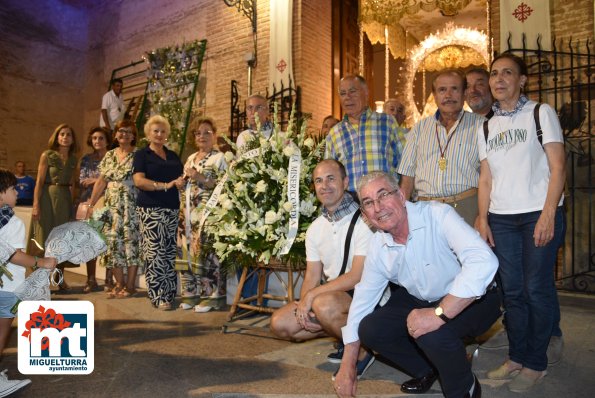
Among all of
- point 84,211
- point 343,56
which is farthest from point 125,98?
point 84,211

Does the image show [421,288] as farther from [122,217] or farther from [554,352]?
[122,217]

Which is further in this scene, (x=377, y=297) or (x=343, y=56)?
(x=343, y=56)

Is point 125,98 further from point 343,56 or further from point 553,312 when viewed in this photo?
point 553,312

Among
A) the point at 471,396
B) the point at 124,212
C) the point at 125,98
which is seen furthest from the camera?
the point at 125,98

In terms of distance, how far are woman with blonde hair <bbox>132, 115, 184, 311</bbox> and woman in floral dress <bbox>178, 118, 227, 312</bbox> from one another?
0.13 m

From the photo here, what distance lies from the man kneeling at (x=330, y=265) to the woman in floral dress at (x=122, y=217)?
2.96 m

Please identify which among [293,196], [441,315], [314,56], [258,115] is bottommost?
[441,315]

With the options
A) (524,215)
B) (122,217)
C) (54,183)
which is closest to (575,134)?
(524,215)

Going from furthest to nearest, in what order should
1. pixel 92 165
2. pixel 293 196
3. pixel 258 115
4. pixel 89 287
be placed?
pixel 92 165 < pixel 89 287 < pixel 258 115 < pixel 293 196

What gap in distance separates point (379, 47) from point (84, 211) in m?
9.89

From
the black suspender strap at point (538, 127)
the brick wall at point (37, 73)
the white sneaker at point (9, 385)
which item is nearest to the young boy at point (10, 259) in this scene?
the white sneaker at point (9, 385)

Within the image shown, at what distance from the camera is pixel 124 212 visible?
18.1 feet

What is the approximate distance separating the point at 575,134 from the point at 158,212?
507cm

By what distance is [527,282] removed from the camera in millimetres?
2742
